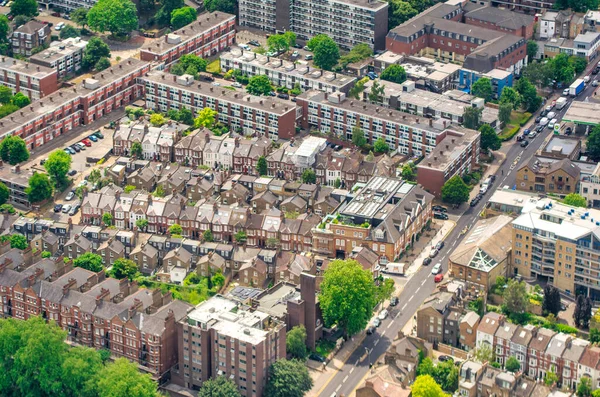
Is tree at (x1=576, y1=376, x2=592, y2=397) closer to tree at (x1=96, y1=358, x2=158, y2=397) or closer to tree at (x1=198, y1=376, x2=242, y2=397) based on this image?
tree at (x1=198, y1=376, x2=242, y2=397)

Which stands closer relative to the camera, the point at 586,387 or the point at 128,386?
the point at 128,386

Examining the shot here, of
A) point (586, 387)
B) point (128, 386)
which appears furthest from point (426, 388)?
point (128, 386)

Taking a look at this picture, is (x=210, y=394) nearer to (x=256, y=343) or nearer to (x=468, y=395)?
(x=256, y=343)

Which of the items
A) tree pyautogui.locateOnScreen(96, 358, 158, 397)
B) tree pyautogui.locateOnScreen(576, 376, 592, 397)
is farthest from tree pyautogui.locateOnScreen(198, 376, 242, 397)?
tree pyautogui.locateOnScreen(576, 376, 592, 397)

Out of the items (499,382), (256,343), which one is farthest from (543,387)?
(256,343)

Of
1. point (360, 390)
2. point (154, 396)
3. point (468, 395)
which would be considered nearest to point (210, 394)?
point (154, 396)

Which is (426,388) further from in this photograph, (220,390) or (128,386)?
(128,386)

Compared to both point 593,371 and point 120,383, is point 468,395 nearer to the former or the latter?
point 593,371
